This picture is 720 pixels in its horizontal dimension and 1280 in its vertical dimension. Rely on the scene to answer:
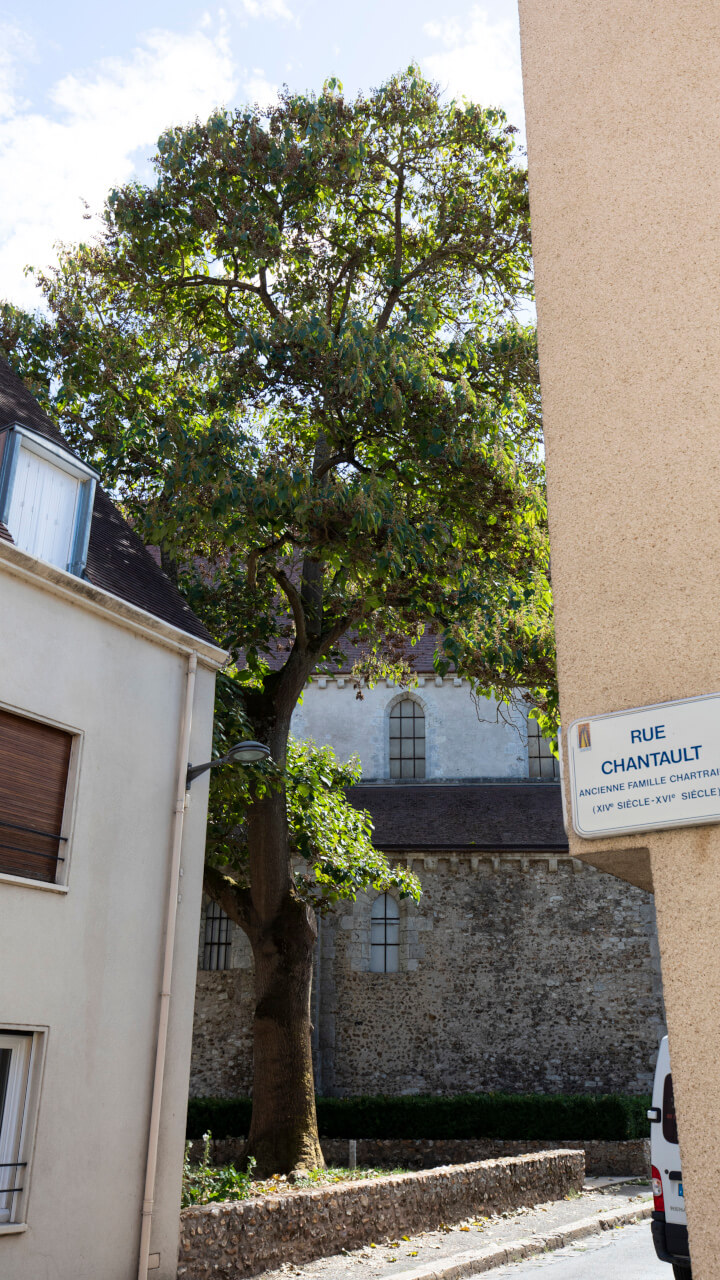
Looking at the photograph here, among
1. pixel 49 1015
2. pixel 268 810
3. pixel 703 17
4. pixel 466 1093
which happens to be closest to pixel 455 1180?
pixel 268 810

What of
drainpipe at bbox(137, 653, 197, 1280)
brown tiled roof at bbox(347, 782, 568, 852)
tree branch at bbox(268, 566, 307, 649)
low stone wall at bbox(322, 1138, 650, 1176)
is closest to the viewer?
drainpipe at bbox(137, 653, 197, 1280)

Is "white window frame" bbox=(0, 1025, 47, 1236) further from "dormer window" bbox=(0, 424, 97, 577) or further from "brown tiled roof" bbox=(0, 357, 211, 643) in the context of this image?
"dormer window" bbox=(0, 424, 97, 577)

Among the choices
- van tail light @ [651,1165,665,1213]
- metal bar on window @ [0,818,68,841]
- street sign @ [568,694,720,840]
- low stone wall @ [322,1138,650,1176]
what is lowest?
low stone wall @ [322,1138,650,1176]

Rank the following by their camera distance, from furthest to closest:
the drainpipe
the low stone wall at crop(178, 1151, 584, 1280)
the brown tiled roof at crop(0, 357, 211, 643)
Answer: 1. the brown tiled roof at crop(0, 357, 211, 643)
2. the low stone wall at crop(178, 1151, 584, 1280)
3. the drainpipe

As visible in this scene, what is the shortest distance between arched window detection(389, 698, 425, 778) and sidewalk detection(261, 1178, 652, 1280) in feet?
44.2

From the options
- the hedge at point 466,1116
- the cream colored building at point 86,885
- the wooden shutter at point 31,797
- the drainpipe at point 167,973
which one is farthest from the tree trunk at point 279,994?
the hedge at point 466,1116

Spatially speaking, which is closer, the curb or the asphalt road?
the asphalt road

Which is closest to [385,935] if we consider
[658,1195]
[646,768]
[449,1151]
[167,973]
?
[449,1151]

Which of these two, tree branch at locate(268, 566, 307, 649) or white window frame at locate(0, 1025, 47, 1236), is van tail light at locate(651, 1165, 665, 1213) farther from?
tree branch at locate(268, 566, 307, 649)

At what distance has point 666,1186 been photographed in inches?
334

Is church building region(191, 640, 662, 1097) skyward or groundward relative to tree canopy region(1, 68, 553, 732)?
groundward

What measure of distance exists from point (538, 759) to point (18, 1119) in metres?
20.4

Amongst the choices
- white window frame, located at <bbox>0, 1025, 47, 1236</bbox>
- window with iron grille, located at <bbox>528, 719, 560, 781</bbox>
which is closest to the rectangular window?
white window frame, located at <bbox>0, 1025, 47, 1236</bbox>

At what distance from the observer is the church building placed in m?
22.3
